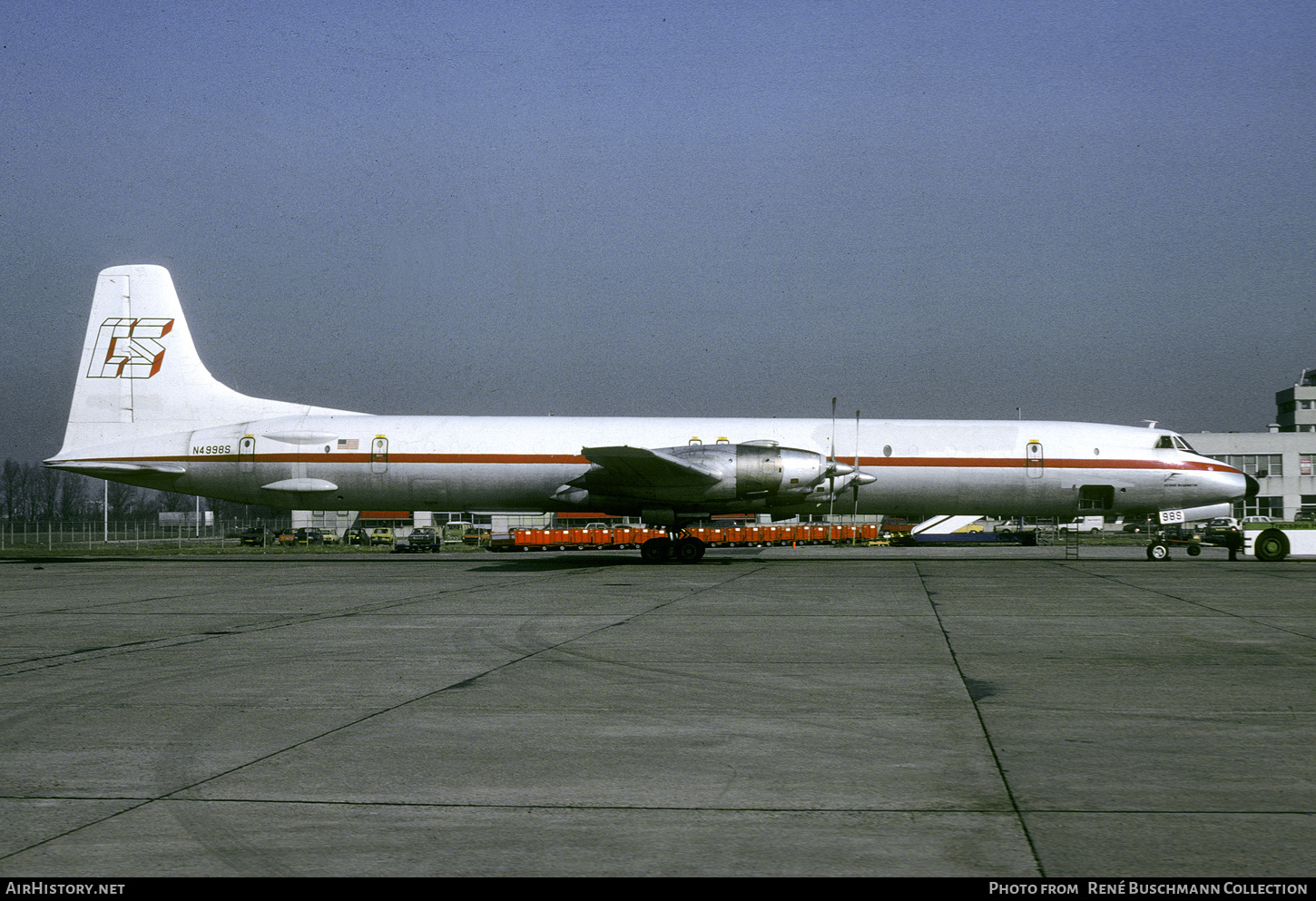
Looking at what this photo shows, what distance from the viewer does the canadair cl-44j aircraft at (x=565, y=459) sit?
28.0m

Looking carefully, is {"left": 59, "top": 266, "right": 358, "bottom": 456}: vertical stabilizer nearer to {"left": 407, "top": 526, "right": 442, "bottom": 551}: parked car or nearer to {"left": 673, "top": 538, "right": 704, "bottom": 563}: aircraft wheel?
{"left": 673, "top": 538, "right": 704, "bottom": 563}: aircraft wheel

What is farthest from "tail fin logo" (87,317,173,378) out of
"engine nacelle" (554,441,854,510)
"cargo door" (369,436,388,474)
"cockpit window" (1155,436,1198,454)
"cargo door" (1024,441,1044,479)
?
"cockpit window" (1155,436,1198,454)

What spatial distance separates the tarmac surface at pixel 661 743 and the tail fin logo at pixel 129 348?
17178 mm

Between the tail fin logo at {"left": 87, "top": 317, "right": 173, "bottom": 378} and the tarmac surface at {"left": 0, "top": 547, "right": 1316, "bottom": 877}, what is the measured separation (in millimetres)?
17178

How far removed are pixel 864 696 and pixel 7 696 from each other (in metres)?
6.91

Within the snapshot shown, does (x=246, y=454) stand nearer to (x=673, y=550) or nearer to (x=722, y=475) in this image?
(x=673, y=550)

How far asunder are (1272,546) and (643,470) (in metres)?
19.3

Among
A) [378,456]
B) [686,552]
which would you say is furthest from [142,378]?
[686,552]

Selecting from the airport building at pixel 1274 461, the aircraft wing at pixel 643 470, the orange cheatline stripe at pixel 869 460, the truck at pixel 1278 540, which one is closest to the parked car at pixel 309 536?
the orange cheatline stripe at pixel 869 460

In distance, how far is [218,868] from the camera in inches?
168

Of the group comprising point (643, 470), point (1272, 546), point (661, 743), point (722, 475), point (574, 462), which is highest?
point (574, 462)

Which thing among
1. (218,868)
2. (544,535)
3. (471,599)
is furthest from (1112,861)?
(544,535)

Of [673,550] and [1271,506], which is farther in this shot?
[1271,506]

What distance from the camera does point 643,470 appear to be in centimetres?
2548
